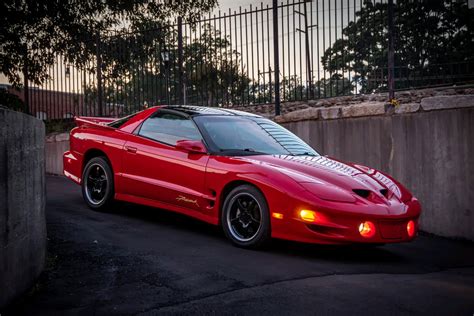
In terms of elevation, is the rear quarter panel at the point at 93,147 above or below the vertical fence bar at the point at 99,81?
below

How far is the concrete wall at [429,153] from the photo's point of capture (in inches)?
279

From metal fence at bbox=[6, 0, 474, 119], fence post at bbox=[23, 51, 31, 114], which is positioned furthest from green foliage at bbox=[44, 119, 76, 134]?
fence post at bbox=[23, 51, 31, 114]

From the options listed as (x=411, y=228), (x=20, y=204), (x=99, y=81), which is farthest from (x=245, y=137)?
(x=99, y=81)

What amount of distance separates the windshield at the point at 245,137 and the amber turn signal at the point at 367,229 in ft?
4.72

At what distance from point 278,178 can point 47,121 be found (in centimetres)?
977

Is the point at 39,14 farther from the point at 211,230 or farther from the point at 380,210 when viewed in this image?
the point at 380,210

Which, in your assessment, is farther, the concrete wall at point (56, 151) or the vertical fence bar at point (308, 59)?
the concrete wall at point (56, 151)

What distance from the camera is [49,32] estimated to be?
13906mm

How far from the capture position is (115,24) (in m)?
15.6

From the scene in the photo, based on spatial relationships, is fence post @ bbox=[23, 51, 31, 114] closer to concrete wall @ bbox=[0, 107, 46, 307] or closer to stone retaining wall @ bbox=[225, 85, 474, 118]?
stone retaining wall @ bbox=[225, 85, 474, 118]

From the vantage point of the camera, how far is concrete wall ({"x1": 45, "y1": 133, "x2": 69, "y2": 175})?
12320mm

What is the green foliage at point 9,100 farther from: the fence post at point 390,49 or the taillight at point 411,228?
the taillight at point 411,228

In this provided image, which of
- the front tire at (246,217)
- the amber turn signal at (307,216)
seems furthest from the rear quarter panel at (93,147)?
the amber turn signal at (307,216)

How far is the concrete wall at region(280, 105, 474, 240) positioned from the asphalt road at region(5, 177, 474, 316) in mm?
725
